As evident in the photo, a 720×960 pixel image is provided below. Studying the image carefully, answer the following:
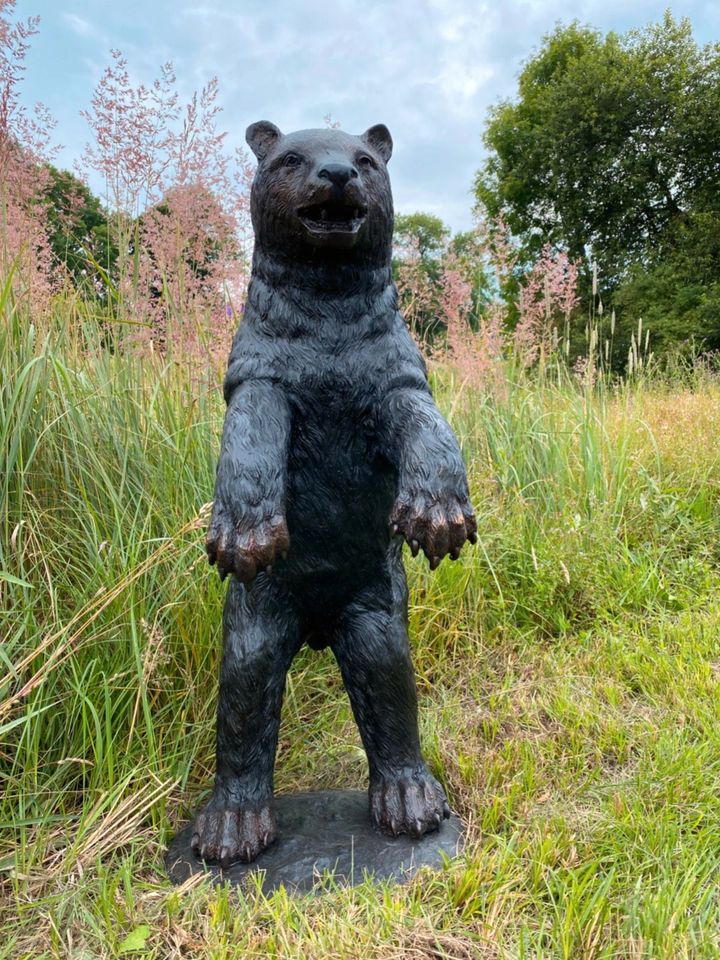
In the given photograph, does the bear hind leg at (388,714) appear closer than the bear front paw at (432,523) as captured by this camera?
No

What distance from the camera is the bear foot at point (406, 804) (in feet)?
5.66

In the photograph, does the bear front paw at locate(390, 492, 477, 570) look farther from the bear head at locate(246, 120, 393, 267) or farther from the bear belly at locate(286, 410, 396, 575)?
the bear head at locate(246, 120, 393, 267)

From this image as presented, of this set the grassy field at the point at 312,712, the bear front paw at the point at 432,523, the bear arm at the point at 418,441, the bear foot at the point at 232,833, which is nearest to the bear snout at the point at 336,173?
the bear arm at the point at 418,441

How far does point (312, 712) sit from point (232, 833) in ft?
2.89

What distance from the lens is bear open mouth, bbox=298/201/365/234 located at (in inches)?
59.9

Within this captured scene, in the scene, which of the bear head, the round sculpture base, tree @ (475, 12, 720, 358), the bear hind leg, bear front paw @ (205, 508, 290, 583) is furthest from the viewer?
tree @ (475, 12, 720, 358)

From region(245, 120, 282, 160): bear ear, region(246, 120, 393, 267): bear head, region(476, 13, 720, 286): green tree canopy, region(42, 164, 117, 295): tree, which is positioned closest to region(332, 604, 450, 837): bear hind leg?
region(246, 120, 393, 267): bear head

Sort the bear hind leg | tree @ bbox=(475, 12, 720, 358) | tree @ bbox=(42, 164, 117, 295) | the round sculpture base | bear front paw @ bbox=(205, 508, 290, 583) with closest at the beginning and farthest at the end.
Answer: bear front paw @ bbox=(205, 508, 290, 583) → the round sculpture base → the bear hind leg → tree @ bbox=(42, 164, 117, 295) → tree @ bbox=(475, 12, 720, 358)

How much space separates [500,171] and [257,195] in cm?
1903

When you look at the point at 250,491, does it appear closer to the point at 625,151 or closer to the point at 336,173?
the point at 336,173

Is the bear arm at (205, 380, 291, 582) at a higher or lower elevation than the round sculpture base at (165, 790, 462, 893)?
higher

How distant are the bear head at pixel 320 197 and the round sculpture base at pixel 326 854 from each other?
1.37 metres

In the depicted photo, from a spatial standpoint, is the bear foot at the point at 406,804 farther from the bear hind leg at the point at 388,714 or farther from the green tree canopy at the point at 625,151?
the green tree canopy at the point at 625,151

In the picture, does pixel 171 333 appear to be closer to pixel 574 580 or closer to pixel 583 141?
pixel 574 580
